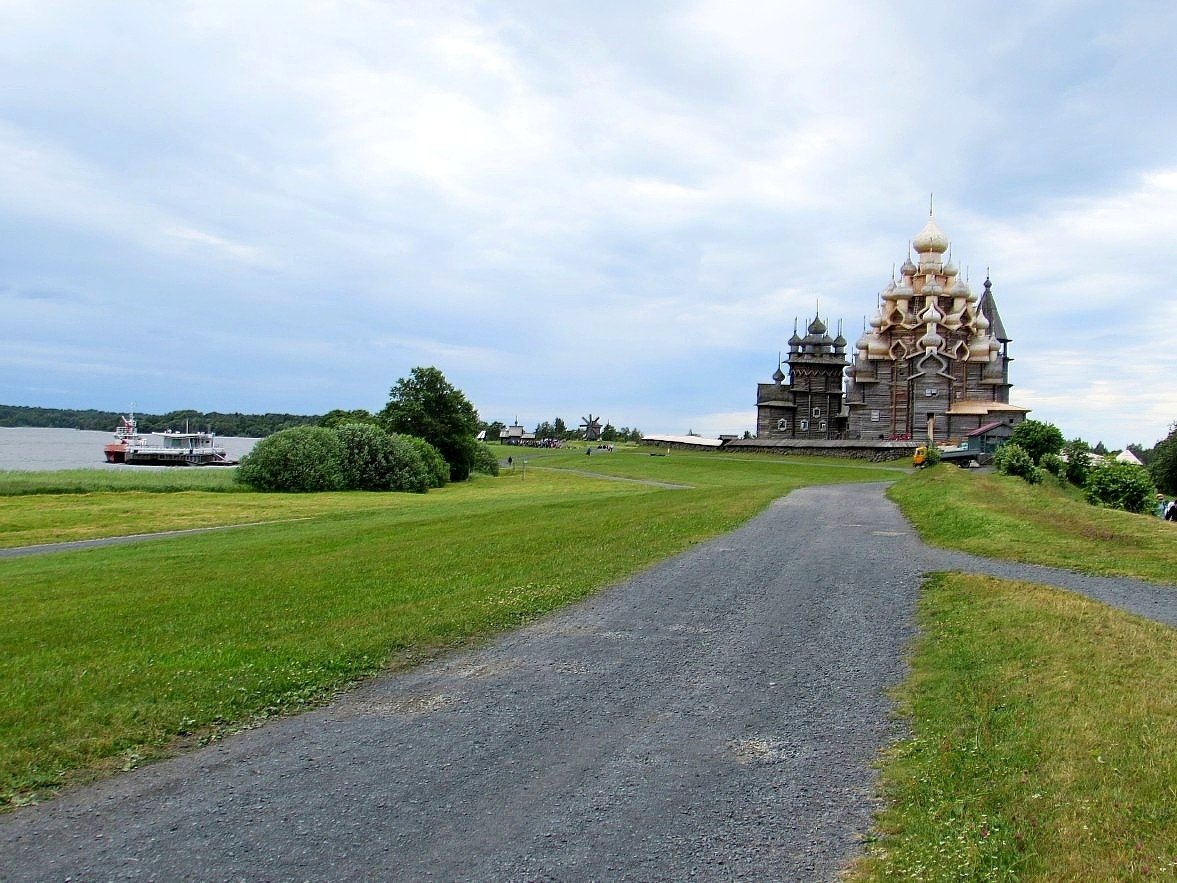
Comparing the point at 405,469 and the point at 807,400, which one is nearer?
the point at 405,469

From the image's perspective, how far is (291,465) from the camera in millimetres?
50875

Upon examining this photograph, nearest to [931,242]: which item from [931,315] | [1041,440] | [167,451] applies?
[931,315]

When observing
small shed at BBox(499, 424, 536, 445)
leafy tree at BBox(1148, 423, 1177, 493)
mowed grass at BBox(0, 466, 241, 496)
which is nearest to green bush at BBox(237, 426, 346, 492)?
mowed grass at BBox(0, 466, 241, 496)

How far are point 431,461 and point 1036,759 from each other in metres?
56.9

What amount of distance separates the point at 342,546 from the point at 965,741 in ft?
50.8

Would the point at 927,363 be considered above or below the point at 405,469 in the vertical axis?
above

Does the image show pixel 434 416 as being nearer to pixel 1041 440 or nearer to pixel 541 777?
pixel 1041 440

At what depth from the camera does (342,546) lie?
19.3 m

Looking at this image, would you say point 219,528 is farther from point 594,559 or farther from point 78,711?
point 78,711

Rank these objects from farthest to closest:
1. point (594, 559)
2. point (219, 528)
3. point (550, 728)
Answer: point (219, 528) → point (594, 559) → point (550, 728)

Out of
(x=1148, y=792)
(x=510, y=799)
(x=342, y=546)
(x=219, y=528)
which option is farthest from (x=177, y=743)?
(x=219, y=528)

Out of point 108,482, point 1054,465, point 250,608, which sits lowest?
point 250,608

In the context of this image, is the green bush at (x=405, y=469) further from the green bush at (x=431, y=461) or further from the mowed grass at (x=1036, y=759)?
the mowed grass at (x=1036, y=759)

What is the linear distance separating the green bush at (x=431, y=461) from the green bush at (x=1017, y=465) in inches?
1436
